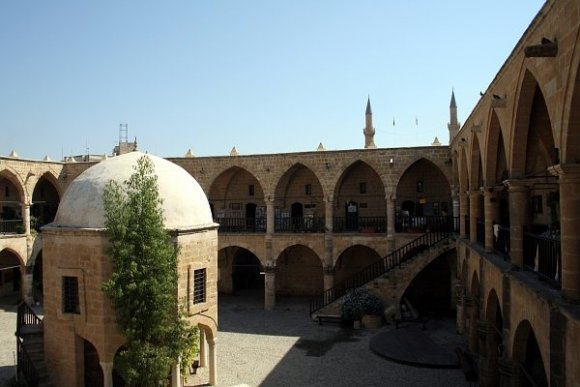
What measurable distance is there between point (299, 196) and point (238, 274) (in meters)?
6.15

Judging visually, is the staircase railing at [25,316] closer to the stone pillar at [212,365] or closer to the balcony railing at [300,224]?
the stone pillar at [212,365]

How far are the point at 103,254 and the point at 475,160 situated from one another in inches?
411

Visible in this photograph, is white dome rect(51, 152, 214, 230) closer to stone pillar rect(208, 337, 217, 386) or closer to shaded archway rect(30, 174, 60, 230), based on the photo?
stone pillar rect(208, 337, 217, 386)

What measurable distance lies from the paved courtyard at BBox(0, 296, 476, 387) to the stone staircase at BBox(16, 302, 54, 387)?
1.59m

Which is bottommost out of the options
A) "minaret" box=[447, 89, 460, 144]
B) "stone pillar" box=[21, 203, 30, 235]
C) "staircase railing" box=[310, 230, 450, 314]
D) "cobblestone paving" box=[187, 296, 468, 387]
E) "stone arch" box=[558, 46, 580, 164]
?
"cobblestone paving" box=[187, 296, 468, 387]

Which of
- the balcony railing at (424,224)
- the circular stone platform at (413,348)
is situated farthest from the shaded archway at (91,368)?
the balcony railing at (424,224)

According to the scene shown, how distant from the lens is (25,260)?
24.6 metres

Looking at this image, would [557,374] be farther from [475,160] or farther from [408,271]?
[408,271]

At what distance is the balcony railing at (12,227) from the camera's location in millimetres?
24781

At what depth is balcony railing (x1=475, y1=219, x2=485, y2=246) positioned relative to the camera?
14531 mm

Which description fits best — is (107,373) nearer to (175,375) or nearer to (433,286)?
(175,375)

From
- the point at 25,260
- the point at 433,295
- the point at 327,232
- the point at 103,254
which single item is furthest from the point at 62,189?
the point at 433,295

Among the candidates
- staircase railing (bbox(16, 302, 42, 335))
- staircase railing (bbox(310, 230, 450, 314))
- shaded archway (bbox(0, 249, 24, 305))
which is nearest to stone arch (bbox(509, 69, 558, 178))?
staircase railing (bbox(310, 230, 450, 314))

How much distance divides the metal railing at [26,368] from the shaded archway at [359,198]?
1497 centimetres
